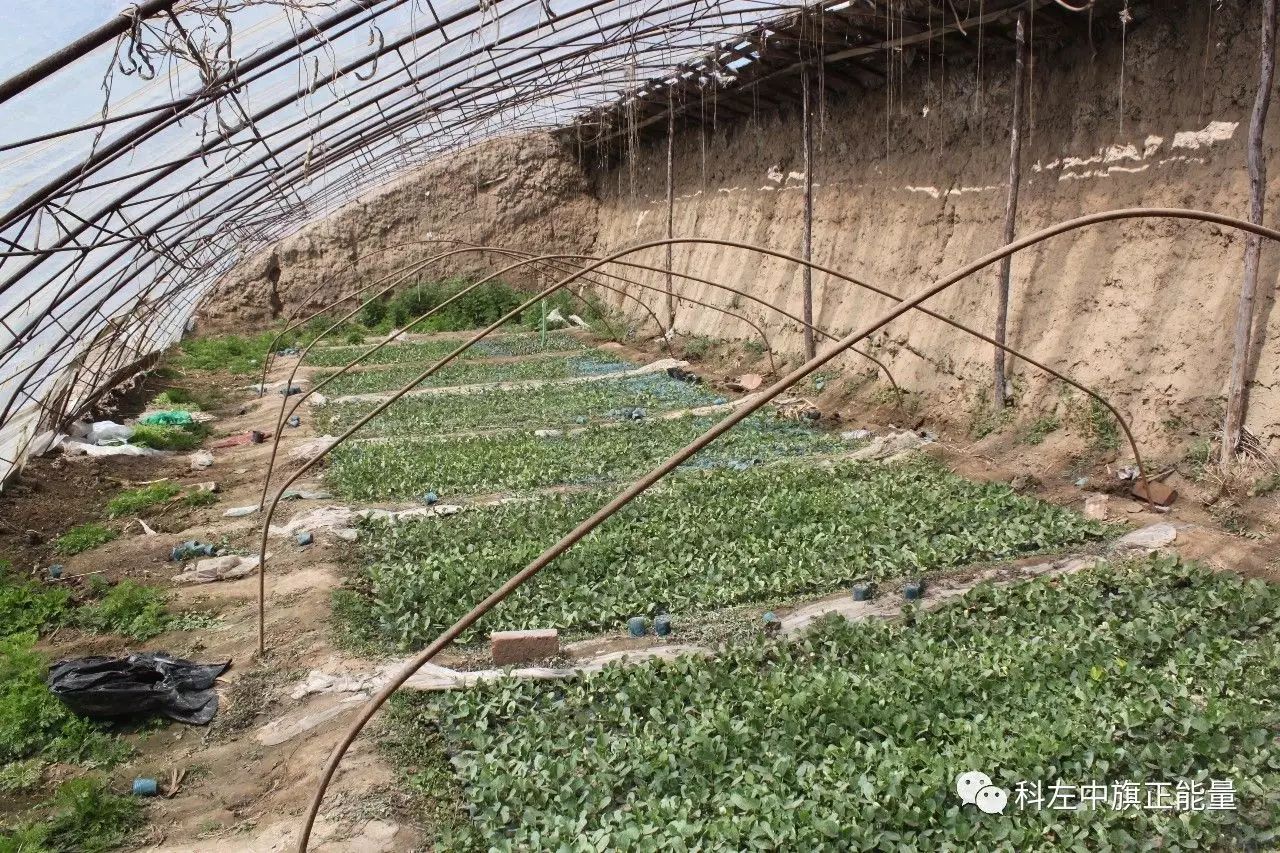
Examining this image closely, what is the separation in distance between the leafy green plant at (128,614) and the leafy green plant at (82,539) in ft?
6.23

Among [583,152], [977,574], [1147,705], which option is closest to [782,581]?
[977,574]

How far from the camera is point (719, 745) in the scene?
5012 mm

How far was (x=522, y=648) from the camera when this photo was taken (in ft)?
21.6

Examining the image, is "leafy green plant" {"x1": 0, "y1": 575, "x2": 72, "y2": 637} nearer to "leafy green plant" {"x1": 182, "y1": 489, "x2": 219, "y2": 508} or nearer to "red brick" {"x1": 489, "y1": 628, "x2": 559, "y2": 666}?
"leafy green plant" {"x1": 182, "y1": 489, "x2": 219, "y2": 508}

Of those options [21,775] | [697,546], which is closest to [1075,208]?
[697,546]

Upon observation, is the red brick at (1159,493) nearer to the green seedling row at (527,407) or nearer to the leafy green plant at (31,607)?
the green seedling row at (527,407)

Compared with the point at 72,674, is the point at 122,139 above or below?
above

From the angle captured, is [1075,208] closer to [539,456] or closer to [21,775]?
[539,456]

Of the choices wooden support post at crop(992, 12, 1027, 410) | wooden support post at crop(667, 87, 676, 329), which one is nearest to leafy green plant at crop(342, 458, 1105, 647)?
wooden support post at crop(992, 12, 1027, 410)

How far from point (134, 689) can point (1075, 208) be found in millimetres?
10960

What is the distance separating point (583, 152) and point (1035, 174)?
21306 mm

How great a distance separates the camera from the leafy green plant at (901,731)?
425cm

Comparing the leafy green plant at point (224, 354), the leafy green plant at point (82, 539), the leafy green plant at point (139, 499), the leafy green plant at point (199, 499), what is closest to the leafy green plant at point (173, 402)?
the leafy green plant at point (224, 354)

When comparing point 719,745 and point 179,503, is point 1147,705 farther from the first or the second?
point 179,503
